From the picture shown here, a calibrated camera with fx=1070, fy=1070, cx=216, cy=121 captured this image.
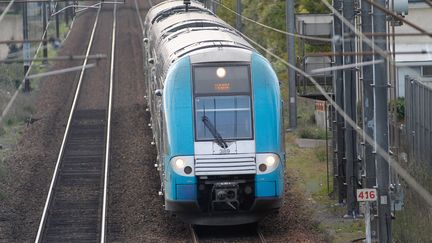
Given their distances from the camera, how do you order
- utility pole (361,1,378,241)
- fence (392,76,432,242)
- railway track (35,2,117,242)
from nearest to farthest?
1. utility pole (361,1,378,241)
2. fence (392,76,432,242)
3. railway track (35,2,117,242)

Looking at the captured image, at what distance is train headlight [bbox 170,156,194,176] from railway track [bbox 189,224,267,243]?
1253mm

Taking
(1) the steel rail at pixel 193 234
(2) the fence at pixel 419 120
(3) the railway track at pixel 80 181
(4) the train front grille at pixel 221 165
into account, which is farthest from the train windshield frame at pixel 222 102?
(2) the fence at pixel 419 120

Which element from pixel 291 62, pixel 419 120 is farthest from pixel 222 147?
pixel 291 62

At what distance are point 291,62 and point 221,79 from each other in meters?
10.9

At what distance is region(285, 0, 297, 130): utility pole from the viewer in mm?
28344

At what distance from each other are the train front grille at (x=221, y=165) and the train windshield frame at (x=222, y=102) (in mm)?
306

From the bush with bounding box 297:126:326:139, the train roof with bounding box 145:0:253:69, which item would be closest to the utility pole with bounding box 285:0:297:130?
the bush with bounding box 297:126:326:139

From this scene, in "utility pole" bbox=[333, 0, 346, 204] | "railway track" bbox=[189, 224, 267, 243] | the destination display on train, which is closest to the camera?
the destination display on train

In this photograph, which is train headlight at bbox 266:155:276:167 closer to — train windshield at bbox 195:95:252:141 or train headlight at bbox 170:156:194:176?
train windshield at bbox 195:95:252:141

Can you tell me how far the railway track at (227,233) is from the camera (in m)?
18.2

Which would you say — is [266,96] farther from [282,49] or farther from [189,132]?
[282,49]

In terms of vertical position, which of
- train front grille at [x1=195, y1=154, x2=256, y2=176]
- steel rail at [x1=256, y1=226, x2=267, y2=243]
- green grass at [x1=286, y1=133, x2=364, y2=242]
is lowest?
steel rail at [x1=256, y1=226, x2=267, y2=243]

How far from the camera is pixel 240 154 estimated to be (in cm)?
1739

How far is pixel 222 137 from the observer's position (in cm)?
1745
